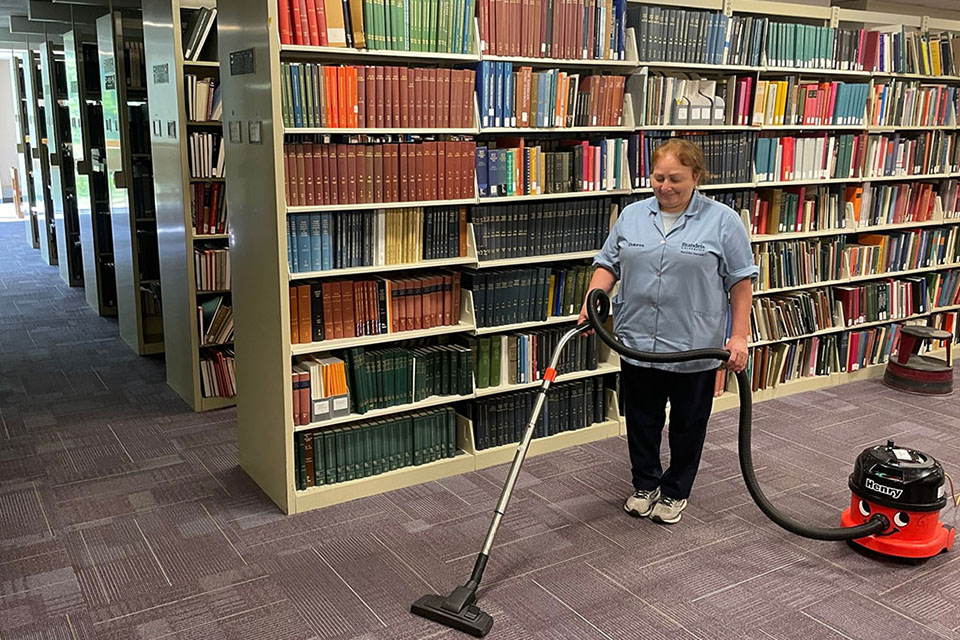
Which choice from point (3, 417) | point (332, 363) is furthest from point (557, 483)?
point (3, 417)

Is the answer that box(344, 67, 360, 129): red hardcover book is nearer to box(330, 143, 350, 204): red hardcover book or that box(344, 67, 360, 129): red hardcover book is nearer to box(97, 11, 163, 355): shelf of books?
box(330, 143, 350, 204): red hardcover book

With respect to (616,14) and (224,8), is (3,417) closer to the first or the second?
(224,8)

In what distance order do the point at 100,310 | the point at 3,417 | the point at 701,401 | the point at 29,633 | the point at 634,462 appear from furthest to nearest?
1. the point at 100,310
2. the point at 3,417
3. the point at 634,462
4. the point at 701,401
5. the point at 29,633

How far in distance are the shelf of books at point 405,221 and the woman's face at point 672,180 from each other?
92cm

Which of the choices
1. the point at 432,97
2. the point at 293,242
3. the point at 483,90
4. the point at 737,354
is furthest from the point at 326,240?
the point at 737,354

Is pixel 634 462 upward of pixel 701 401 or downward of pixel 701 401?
downward

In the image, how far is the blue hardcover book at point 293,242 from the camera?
11.3ft

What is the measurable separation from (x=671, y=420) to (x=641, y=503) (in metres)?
0.39

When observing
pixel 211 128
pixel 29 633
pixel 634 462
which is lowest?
pixel 29 633

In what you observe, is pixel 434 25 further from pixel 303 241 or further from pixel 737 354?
pixel 737 354

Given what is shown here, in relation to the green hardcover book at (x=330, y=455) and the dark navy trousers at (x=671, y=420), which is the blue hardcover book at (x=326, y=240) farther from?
the dark navy trousers at (x=671, y=420)

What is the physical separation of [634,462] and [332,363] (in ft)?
4.46

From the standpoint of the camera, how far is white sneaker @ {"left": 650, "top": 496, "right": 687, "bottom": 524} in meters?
3.49

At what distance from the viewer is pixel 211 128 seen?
4730 millimetres
